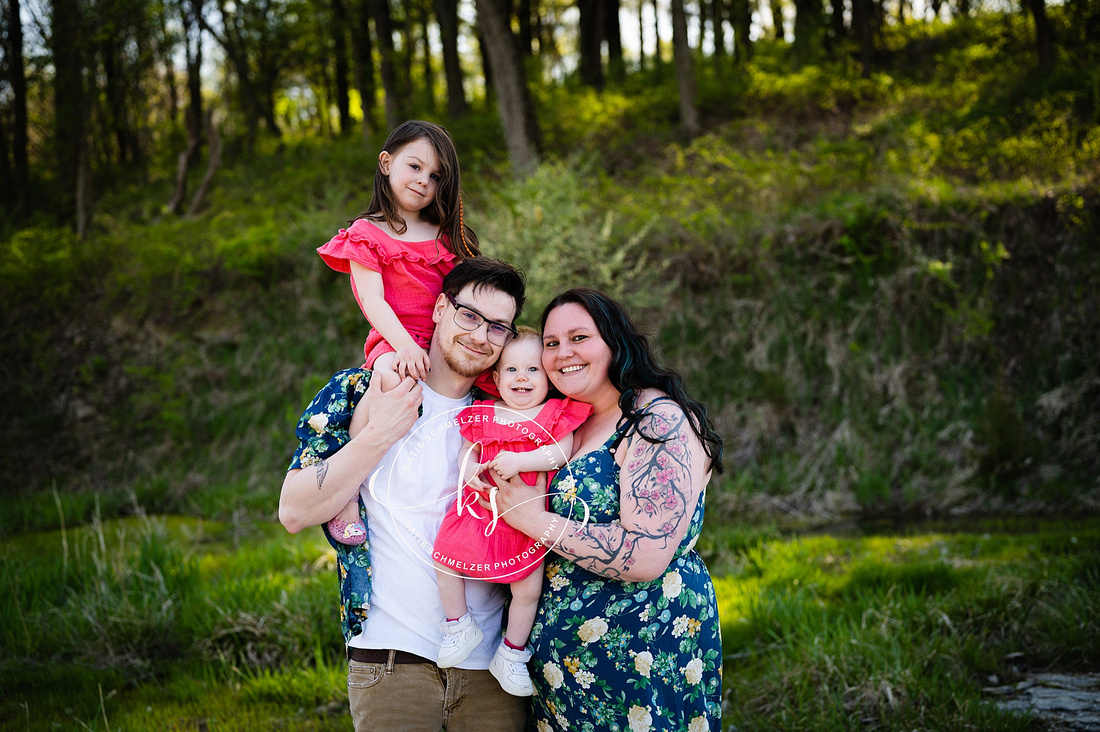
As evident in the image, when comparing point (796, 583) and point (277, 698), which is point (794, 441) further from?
point (277, 698)

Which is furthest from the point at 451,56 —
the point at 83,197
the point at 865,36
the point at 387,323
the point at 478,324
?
the point at 478,324

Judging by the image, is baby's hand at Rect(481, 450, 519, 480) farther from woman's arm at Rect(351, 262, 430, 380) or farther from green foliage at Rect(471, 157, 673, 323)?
green foliage at Rect(471, 157, 673, 323)

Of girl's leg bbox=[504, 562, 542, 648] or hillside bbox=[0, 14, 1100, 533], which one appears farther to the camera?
hillside bbox=[0, 14, 1100, 533]

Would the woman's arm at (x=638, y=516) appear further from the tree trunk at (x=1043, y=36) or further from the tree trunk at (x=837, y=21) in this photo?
the tree trunk at (x=837, y=21)

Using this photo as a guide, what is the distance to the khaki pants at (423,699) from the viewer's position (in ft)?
7.29

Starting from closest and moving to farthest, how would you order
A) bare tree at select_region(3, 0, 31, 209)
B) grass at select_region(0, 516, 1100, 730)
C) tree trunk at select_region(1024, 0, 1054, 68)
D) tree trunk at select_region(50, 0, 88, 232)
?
grass at select_region(0, 516, 1100, 730)
tree trunk at select_region(1024, 0, 1054, 68)
tree trunk at select_region(50, 0, 88, 232)
bare tree at select_region(3, 0, 31, 209)

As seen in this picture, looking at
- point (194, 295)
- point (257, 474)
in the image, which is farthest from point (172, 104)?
point (257, 474)

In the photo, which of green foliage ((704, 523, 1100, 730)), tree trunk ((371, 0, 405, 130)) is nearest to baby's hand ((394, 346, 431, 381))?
green foliage ((704, 523, 1100, 730))

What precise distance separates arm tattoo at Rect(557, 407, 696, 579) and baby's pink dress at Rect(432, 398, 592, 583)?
0.16 metres

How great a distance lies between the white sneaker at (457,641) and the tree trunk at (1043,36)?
13.2 m

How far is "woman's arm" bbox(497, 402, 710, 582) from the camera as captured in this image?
7.29 feet

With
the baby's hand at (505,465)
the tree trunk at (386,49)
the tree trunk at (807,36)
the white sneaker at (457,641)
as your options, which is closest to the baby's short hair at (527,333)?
the baby's hand at (505,465)

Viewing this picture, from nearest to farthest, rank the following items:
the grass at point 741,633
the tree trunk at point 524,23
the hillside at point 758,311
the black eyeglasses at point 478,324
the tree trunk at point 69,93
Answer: the black eyeglasses at point 478,324
the grass at point 741,633
the hillside at point 758,311
the tree trunk at point 69,93
the tree trunk at point 524,23

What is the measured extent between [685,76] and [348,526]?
1321 cm
